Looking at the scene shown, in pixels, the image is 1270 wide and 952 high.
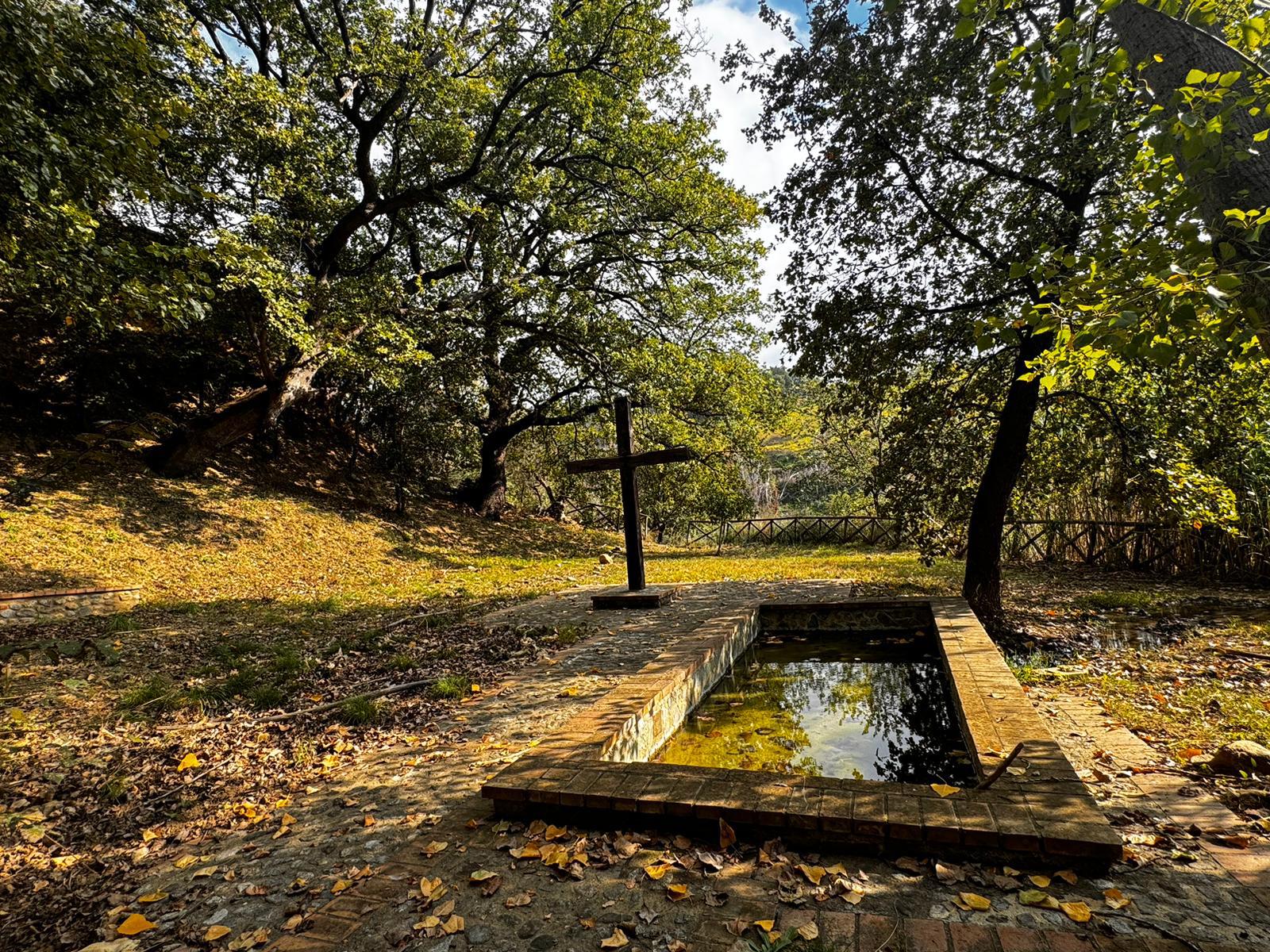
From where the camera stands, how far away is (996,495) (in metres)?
7.12

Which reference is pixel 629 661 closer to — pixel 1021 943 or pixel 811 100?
pixel 1021 943

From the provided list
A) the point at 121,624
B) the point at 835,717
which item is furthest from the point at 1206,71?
the point at 121,624

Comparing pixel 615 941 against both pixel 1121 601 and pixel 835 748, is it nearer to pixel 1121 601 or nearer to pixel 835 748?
pixel 835 748

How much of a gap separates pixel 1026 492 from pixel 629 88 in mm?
11505

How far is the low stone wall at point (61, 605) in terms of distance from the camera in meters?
6.16

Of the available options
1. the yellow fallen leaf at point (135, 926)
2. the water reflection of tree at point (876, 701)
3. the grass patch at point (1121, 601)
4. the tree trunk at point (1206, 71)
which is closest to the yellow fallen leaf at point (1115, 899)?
the water reflection of tree at point (876, 701)

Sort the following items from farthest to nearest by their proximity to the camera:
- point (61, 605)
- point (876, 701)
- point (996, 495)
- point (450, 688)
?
point (996, 495), point (61, 605), point (876, 701), point (450, 688)

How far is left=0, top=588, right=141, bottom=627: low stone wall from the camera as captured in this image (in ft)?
20.2

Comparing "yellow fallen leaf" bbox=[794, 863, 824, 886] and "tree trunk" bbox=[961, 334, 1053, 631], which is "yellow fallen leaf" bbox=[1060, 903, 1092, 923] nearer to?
"yellow fallen leaf" bbox=[794, 863, 824, 886]

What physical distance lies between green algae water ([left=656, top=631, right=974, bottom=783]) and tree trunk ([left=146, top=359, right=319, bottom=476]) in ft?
33.9

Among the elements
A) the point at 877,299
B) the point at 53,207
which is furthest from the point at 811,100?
the point at 53,207

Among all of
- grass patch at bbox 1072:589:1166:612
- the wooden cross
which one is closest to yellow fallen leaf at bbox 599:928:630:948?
the wooden cross

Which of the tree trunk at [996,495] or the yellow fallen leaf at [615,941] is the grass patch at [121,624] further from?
the tree trunk at [996,495]

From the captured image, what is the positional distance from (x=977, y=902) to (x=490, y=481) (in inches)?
658
